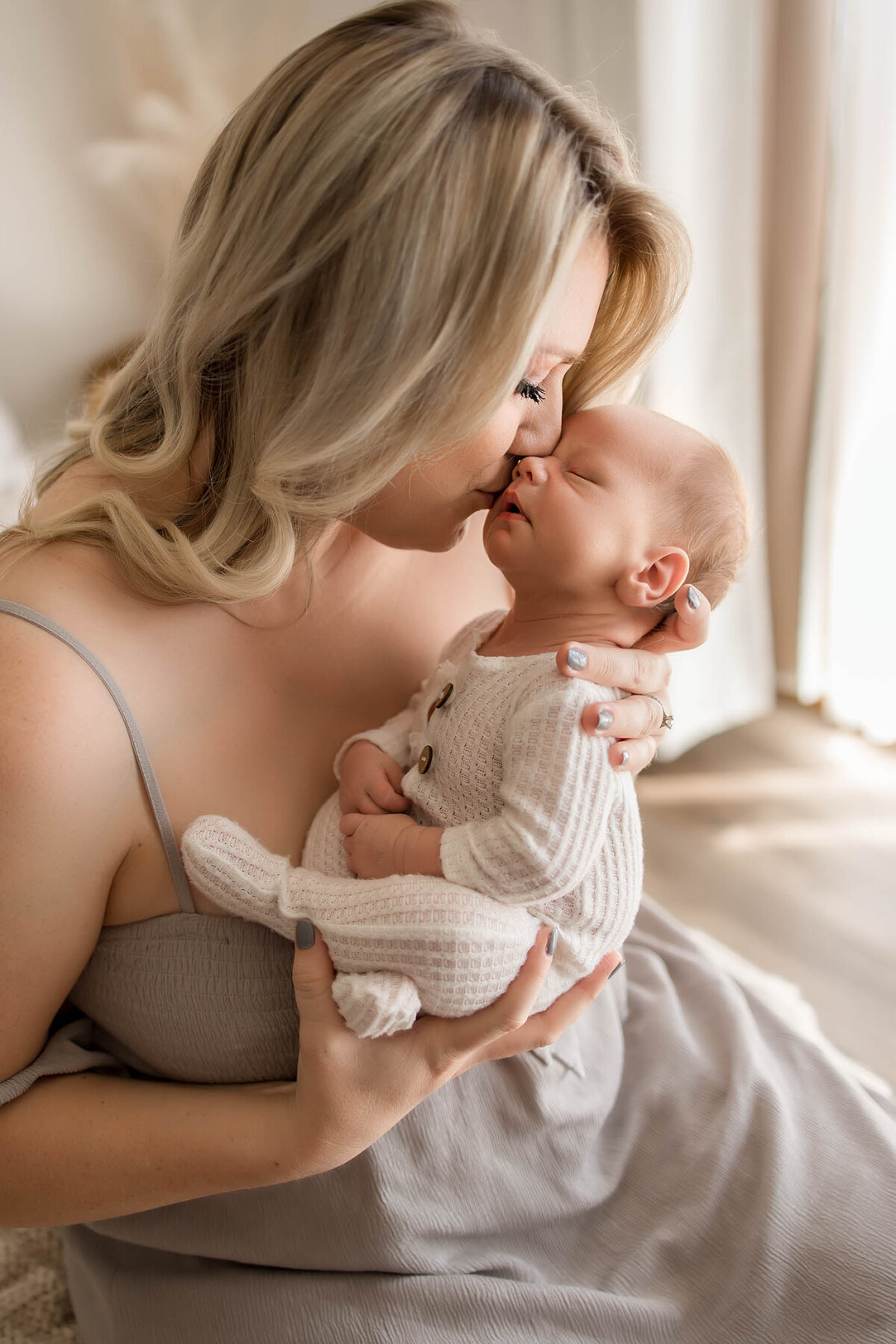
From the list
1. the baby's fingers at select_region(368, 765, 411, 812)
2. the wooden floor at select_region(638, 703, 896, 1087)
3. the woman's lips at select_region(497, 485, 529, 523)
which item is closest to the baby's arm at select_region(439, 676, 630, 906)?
the baby's fingers at select_region(368, 765, 411, 812)

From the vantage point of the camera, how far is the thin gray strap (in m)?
0.83

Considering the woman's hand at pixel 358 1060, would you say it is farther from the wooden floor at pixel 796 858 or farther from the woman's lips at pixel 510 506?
the wooden floor at pixel 796 858

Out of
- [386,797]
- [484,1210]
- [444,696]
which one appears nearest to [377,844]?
[386,797]

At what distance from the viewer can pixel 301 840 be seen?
1.01 meters

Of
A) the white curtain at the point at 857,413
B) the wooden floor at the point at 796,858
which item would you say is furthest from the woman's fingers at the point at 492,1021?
the white curtain at the point at 857,413

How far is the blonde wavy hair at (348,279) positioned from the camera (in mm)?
789

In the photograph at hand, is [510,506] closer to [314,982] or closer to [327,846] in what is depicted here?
[327,846]

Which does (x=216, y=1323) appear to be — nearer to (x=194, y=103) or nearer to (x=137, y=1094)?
(x=137, y=1094)

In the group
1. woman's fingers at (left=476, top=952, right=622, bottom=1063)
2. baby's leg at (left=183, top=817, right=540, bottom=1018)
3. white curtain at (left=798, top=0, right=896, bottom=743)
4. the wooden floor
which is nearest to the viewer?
baby's leg at (left=183, top=817, right=540, bottom=1018)

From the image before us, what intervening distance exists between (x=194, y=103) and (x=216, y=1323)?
2.25m

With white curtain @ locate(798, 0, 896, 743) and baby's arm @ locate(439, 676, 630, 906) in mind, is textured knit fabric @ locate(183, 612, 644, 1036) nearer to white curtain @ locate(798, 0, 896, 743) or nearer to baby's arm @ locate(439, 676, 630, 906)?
baby's arm @ locate(439, 676, 630, 906)

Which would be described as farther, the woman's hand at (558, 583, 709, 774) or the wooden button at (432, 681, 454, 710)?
the wooden button at (432, 681, 454, 710)

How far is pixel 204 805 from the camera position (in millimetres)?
943

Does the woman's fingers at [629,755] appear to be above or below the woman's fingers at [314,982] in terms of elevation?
above
